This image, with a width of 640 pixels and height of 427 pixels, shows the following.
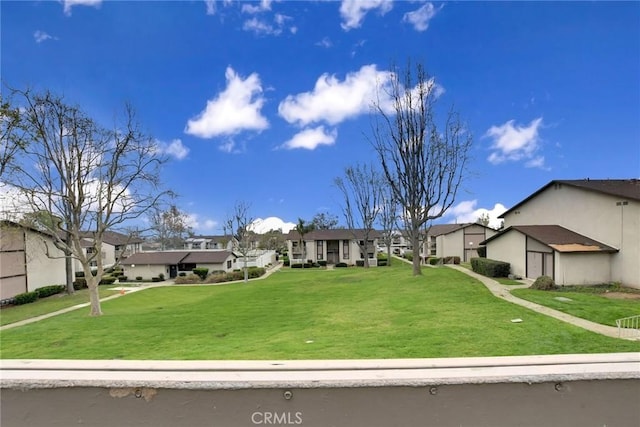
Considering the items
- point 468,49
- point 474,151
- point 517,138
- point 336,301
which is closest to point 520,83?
point 468,49

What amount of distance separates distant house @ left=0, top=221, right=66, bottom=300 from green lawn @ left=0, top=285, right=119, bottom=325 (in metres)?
1.45

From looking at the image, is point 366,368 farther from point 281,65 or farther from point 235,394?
point 281,65

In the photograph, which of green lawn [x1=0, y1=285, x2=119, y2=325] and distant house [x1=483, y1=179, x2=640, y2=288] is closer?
distant house [x1=483, y1=179, x2=640, y2=288]

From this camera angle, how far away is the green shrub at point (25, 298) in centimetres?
2266

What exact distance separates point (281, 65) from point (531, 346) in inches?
499

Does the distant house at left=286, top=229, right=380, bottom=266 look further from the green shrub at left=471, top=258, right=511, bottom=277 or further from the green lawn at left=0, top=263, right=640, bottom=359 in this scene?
the green lawn at left=0, top=263, right=640, bottom=359

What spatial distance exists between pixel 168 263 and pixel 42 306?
15832 mm

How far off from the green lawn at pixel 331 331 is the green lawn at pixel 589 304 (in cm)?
143

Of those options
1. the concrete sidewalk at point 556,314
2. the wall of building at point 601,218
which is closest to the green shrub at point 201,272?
the concrete sidewalk at point 556,314

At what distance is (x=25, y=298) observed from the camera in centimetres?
2311

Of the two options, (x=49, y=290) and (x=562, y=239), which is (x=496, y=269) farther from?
(x=49, y=290)

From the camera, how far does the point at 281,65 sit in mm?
13859

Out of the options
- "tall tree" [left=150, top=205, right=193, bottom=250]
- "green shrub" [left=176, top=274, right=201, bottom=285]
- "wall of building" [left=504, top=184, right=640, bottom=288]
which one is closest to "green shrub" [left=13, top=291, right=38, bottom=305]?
"green shrub" [left=176, top=274, right=201, bottom=285]

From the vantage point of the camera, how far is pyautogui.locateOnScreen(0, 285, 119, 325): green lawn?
18.5 meters
